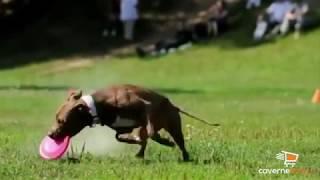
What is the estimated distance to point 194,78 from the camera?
30.9 meters

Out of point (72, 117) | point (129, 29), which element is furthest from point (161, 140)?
point (129, 29)

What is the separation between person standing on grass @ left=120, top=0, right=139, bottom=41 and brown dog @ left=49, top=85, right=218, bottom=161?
2764 centimetres

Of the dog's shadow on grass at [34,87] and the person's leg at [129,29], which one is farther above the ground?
the person's leg at [129,29]

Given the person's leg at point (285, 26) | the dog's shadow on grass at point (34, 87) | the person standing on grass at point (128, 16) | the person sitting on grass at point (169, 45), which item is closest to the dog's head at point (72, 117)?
the dog's shadow on grass at point (34, 87)

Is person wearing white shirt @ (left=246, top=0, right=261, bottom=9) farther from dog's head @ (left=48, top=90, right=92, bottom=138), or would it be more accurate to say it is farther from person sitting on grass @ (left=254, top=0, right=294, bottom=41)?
dog's head @ (left=48, top=90, right=92, bottom=138)

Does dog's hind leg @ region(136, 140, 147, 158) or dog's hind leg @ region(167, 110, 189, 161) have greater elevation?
dog's hind leg @ region(167, 110, 189, 161)

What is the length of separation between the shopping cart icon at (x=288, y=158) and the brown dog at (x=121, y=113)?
3.85ft

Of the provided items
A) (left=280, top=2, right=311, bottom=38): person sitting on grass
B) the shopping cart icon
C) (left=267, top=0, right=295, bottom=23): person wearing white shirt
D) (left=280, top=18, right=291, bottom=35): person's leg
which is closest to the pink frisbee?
the shopping cart icon

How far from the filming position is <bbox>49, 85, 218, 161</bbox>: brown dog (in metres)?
11.1

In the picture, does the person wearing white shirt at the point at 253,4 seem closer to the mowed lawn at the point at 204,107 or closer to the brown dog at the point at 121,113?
the mowed lawn at the point at 204,107

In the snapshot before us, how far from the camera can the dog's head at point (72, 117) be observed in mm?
11039

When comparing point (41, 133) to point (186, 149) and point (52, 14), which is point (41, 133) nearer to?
point (186, 149)

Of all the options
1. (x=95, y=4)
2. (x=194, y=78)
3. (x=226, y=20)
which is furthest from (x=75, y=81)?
(x=95, y=4)

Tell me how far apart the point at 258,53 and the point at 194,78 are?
3.32m
